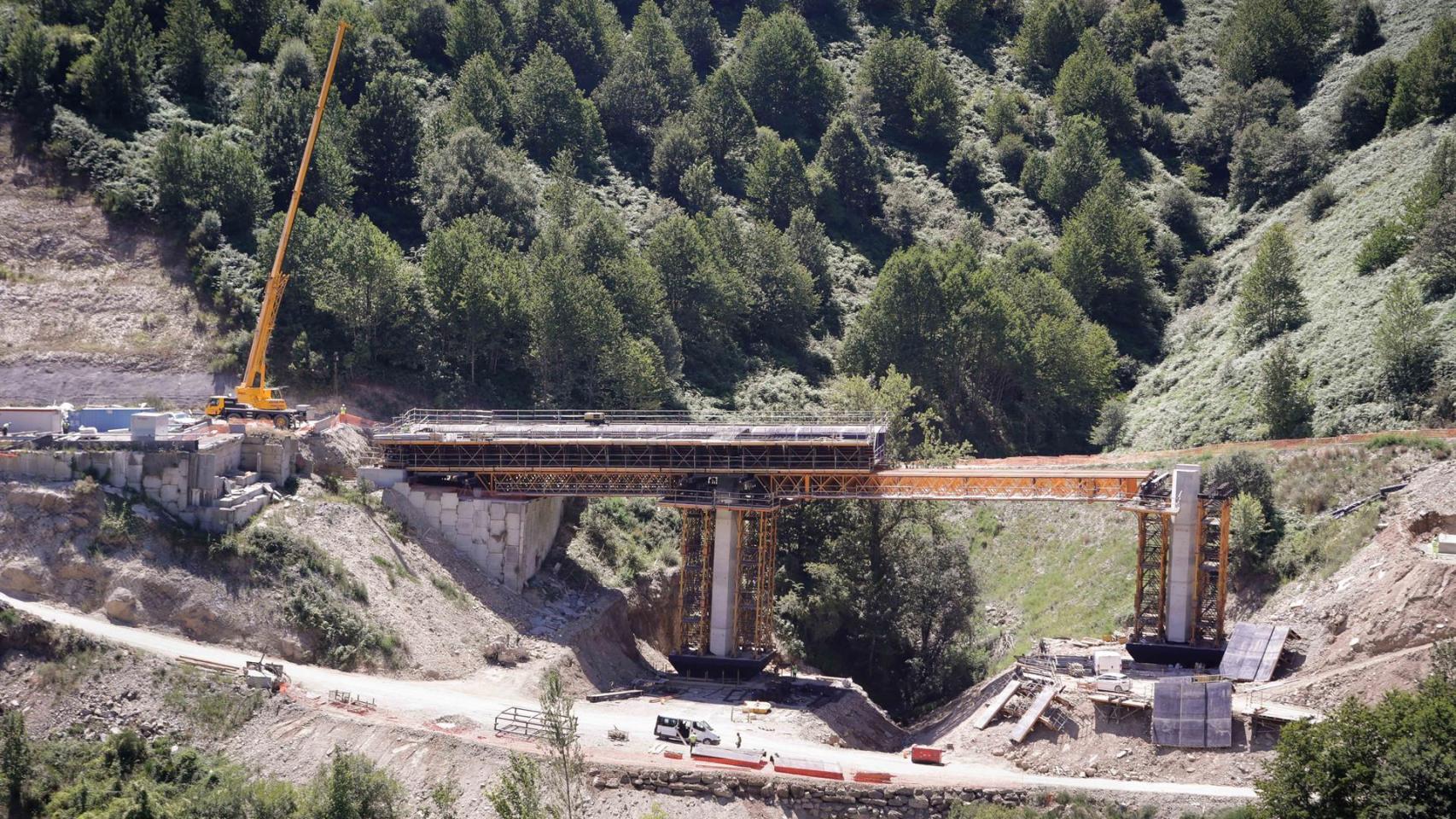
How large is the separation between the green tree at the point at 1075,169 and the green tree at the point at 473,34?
4708 cm

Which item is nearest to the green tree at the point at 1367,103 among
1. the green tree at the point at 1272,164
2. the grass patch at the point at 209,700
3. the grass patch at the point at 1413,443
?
the green tree at the point at 1272,164

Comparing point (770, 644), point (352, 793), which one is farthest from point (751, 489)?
point (352, 793)

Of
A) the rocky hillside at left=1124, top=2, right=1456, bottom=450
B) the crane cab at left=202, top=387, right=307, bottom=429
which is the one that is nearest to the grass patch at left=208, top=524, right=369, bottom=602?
Result: the crane cab at left=202, top=387, right=307, bottom=429

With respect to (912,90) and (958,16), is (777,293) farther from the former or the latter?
(958,16)

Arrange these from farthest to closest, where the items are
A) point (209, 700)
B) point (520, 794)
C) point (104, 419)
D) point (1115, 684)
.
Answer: point (104, 419) < point (1115, 684) < point (209, 700) < point (520, 794)

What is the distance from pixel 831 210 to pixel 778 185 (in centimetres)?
645

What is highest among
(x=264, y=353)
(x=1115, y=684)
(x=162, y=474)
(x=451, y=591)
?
(x=264, y=353)

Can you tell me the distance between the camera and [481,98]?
12600 centimetres

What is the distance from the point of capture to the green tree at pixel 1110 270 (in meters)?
124

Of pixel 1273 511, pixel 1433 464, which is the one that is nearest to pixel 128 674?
pixel 1273 511

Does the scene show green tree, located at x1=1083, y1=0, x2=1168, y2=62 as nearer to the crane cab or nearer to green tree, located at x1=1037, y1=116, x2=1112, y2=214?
green tree, located at x1=1037, y1=116, x2=1112, y2=214

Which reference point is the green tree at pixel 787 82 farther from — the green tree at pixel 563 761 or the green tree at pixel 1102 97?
the green tree at pixel 563 761

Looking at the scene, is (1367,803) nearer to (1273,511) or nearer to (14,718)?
(1273,511)

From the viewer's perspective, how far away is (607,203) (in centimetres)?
12762
